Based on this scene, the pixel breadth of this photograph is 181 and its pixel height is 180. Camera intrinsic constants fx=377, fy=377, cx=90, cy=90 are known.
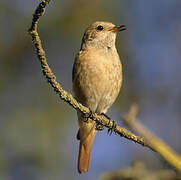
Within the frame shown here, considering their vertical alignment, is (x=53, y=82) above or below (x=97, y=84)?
below

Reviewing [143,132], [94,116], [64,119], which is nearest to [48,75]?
[94,116]

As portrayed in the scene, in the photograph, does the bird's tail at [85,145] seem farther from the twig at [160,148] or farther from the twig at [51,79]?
→ the twig at [160,148]

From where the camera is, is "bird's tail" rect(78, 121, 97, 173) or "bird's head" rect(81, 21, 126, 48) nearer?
"bird's tail" rect(78, 121, 97, 173)

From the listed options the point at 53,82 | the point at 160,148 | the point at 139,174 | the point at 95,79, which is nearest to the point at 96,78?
the point at 95,79

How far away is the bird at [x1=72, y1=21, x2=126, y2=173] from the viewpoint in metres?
4.94

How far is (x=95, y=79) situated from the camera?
16.1 feet

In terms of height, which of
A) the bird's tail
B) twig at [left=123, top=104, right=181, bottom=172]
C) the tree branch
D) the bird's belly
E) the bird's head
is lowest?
twig at [left=123, top=104, right=181, bottom=172]

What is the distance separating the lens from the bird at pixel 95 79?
4938 millimetres

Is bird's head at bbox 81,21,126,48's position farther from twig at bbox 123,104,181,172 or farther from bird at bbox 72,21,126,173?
twig at bbox 123,104,181,172

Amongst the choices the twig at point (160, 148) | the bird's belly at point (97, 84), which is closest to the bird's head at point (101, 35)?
the bird's belly at point (97, 84)

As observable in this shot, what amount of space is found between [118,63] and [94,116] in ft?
5.26

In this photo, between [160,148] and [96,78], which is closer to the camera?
[160,148]

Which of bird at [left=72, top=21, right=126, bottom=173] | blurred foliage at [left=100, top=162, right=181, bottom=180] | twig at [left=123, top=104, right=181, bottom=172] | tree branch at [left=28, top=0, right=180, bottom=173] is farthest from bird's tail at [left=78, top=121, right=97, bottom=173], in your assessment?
twig at [left=123, top=104, right=181, bottom=172]

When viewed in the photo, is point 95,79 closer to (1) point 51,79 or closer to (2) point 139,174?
(1) point 51,79
